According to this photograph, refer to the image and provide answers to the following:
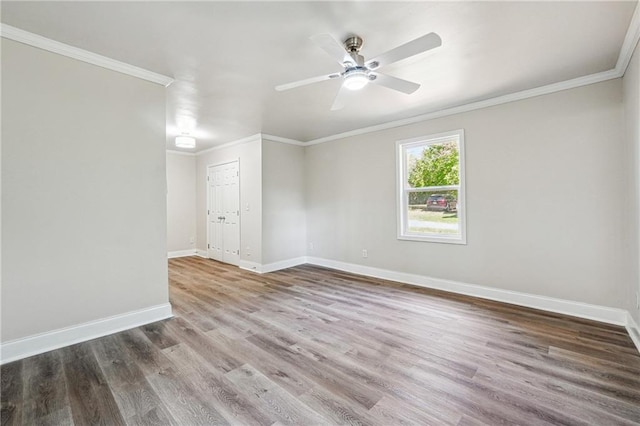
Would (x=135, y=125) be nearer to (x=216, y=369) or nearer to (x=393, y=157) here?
(x=216, y=369)

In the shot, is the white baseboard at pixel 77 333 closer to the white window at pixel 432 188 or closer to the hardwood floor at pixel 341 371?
the hardwood floor at pixel 341 371

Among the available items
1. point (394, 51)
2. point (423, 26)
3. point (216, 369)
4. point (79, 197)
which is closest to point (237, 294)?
point (216, 369)

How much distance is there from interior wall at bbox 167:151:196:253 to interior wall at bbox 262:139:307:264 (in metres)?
2.80

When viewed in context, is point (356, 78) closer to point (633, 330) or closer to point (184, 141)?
point (633, 330)

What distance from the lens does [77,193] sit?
2467mm

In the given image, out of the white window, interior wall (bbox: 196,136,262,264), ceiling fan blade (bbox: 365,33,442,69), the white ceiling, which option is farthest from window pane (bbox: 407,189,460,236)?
interior wall (bbox: 196,136,262,264)

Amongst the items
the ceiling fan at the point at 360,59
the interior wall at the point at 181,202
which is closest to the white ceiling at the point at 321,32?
the ceiling fan at the point at 360,59

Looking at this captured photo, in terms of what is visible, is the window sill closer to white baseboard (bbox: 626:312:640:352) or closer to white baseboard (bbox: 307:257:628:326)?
white baseboard (bbox: 307:257:628:326)

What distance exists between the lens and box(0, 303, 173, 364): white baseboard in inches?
85.8

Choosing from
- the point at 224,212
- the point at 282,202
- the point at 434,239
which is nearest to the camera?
the point at 434,239

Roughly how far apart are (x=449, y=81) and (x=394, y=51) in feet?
4.66

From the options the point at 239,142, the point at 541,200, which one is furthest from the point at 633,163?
the point at 239,142

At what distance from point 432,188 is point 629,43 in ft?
7.55

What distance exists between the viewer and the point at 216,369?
2102 millimetres
